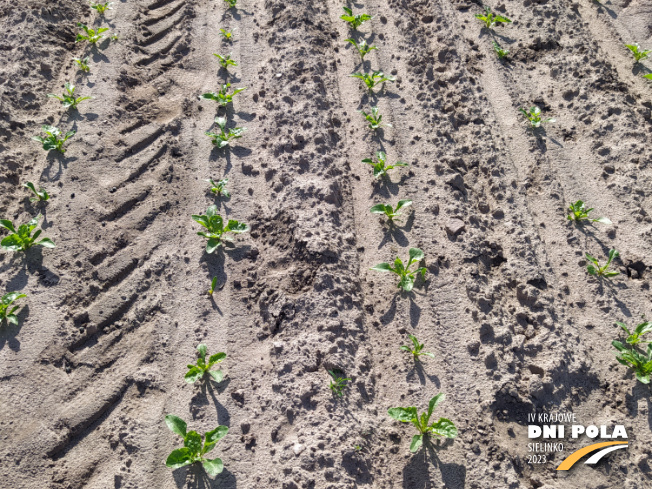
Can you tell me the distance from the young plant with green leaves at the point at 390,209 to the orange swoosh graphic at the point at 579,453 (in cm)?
161

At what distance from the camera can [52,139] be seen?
345cm

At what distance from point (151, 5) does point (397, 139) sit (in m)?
2.75

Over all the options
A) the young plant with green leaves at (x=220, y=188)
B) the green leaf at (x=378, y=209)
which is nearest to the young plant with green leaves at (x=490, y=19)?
the green leaf at (x=378, y=209)

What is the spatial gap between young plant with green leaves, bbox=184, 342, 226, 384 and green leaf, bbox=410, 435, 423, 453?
102 cm

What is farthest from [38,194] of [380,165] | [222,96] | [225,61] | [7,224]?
[380,165]

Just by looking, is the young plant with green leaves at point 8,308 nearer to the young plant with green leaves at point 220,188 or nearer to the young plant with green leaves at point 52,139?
the young plant with green leaves at point 52,139

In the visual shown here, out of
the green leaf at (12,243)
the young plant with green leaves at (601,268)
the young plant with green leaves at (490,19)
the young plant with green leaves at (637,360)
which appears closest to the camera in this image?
the young plant with green leaves at (637,360)

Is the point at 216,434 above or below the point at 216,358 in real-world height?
below

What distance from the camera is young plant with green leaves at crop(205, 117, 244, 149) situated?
3.49 metres

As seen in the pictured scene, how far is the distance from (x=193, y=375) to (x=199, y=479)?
0.50 meters

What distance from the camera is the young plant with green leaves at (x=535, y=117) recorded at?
349cm

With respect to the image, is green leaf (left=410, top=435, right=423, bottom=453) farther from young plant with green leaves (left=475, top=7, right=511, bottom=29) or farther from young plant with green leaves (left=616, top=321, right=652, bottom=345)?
young plant with green leaves (left=475, top=7, right=511, bottom=29)

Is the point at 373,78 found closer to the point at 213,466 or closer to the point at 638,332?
the point at 638,332

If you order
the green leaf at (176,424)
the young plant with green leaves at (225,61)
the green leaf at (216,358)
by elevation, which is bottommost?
the green leaf at (176,424)
